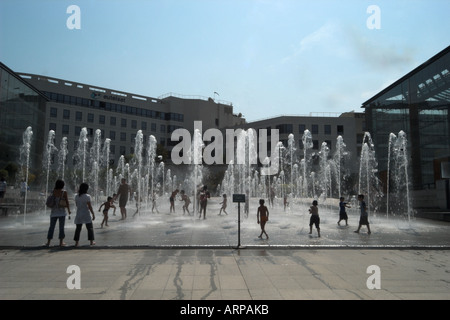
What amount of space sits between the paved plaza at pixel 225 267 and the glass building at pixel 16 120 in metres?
23.7

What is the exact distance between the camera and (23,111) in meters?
34.4

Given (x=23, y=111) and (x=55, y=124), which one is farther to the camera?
(x=55, y=124)

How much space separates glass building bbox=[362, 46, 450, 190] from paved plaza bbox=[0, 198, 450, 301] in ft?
61.5

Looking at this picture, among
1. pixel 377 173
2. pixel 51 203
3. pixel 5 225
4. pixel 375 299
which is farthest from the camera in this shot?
pixel 377 173

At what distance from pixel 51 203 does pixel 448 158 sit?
27487 mm

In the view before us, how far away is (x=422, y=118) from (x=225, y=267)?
103 ft

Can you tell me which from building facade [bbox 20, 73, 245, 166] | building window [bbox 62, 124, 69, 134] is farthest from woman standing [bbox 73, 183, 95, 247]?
building window [bbox 62, 124, 69, 134]

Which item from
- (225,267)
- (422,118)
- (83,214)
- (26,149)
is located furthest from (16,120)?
(422,118)

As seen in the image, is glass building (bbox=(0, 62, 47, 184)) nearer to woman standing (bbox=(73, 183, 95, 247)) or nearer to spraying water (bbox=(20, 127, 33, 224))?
spraying water (bbox=(20, 127, 33, 224))

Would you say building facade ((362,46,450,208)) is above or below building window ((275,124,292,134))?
below

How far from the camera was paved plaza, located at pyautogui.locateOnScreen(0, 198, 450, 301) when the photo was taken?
5.13 m

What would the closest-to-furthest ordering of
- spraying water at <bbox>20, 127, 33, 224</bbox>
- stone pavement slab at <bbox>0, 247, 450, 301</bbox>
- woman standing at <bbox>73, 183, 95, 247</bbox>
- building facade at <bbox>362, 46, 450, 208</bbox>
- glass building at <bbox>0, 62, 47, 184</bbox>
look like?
stone pavement slab at <bbox>0, 247, 450, 301</bbox> < woman standing at <bbox>73, 183, 95, 247</bbox> < building facade at <bbox>362, 46, 450, 208</bbox> < glass building at <bbox>0, 62, 47, 184</bbox> < spraying water at <bbox>20, 127, 33, 224</bbox>
